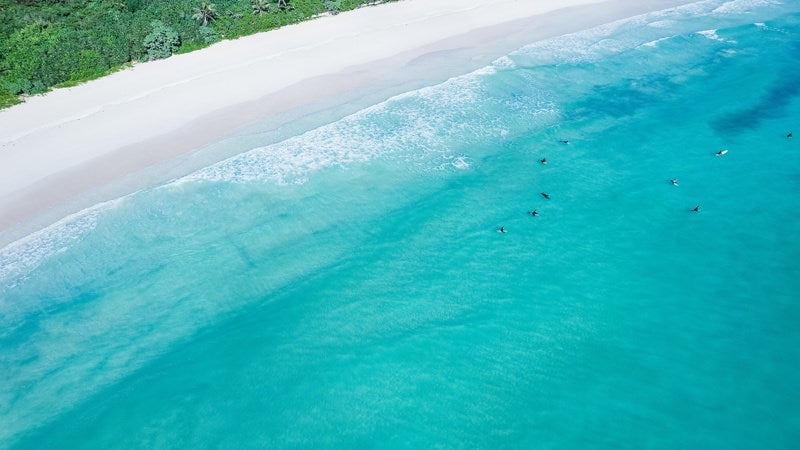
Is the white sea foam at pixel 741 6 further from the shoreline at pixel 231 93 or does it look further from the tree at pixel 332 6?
the tree at pixel 332 6

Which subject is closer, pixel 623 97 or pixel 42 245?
pixel 42 245

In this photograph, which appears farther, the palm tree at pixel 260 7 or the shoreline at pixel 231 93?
the palm tree at pixel 260 7

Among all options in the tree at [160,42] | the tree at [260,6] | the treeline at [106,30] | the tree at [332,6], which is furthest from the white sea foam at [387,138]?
the tree at [260,6]

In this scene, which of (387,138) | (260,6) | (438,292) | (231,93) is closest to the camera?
(438,292)

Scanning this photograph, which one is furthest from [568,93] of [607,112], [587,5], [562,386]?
[562,386]

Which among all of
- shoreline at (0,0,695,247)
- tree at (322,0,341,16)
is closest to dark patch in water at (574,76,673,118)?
shoreline at (0,0,695,247)

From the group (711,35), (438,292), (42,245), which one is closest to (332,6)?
(42,245)

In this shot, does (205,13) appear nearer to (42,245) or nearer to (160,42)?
(160,42)
